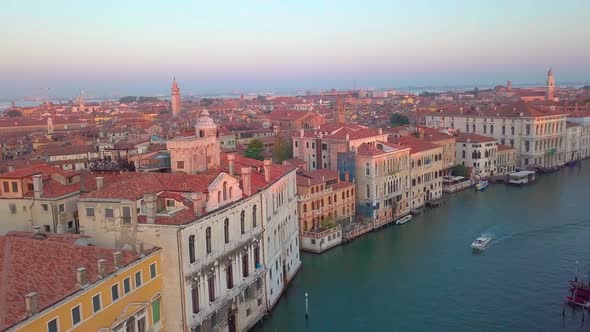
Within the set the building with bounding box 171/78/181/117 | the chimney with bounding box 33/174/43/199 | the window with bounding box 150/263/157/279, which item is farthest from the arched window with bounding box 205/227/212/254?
the building with bounding box 171/78/181/117

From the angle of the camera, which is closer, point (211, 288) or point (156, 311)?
point (156, 311)

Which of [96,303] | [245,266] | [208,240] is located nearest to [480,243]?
[245,266]

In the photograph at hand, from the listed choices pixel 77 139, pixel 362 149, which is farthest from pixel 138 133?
pixel 362 149

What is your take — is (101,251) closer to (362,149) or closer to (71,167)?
(362,149)

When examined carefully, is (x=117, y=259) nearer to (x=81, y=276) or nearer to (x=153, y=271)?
(x=81, y=276)

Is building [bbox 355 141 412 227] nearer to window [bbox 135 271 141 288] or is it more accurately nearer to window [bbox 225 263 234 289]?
window [bbox 225 263 234 289]

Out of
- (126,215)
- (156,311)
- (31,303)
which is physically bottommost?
(156,311)
